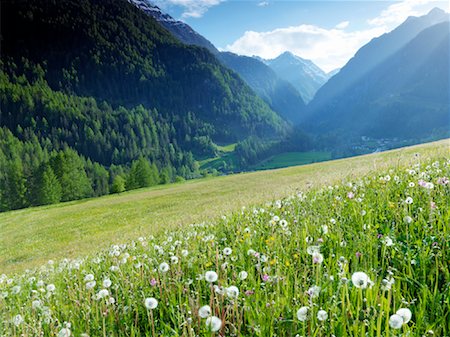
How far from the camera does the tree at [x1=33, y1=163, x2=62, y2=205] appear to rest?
83.4 metres

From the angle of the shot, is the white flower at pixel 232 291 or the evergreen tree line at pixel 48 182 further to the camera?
the evergreen tree line at pixel 48 182

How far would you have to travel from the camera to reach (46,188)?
83.4 metres

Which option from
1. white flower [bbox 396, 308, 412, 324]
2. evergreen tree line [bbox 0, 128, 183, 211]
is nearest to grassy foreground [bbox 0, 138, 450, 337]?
white flower [bbox 396, 308, 412, 324]

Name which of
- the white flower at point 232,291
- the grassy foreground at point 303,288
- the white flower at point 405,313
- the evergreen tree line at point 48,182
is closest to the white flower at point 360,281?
the grassy foreground at point 303,288

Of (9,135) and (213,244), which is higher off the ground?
(9,135)

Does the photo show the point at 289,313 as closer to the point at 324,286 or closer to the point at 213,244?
the point at 324,286

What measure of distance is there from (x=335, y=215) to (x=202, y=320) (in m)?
3.09

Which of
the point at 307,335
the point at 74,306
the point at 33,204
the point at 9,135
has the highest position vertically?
the point at 9,135

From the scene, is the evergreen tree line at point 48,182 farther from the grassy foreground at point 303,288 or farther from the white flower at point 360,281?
the white flower at point 360,281

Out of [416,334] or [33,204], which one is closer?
[416,334]

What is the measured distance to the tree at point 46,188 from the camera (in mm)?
83438

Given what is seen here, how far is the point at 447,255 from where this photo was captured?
2.74m

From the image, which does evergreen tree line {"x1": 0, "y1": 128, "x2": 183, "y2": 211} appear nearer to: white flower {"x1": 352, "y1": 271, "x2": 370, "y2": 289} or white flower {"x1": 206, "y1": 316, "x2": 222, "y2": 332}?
white flower {"x1": 206, "y1": 316, "x2": 222, "y2": 332}

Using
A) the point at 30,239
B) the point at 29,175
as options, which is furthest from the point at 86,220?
the point at 29,175
